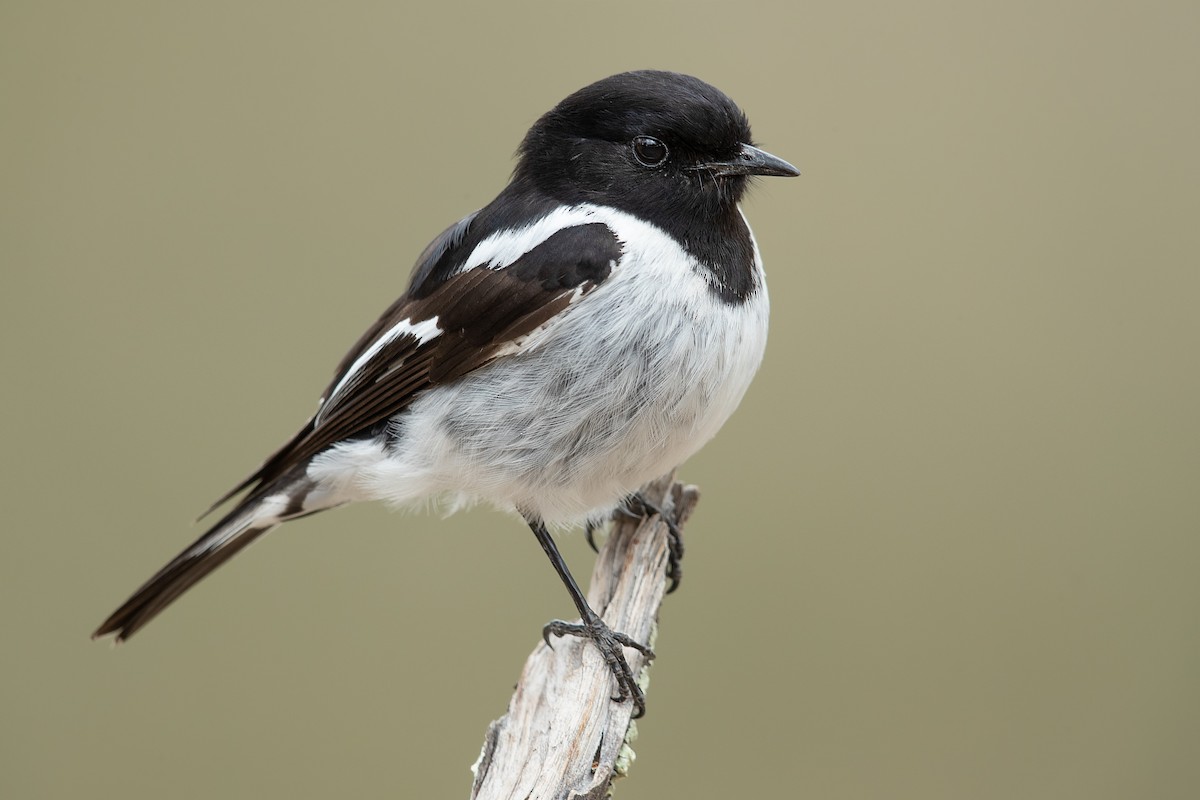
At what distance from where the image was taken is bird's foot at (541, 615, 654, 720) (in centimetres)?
278

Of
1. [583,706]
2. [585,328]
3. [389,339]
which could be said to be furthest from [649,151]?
[583,706]

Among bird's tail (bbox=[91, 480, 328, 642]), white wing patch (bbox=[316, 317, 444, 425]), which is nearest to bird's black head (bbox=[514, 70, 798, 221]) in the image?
white wing patch (bbox=[316, 317, 444, 425])

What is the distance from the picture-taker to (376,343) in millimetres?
3117

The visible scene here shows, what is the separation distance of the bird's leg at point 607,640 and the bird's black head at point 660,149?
102 cm

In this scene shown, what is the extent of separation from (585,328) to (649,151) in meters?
0.51

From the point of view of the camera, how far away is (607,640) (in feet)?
9.29

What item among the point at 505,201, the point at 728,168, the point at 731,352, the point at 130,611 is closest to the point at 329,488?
the point at 130,611

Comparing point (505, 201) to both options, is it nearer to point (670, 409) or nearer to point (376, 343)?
point (376, 343)

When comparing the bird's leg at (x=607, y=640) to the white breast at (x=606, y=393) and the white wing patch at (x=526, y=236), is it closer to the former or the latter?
the white breast at (x=606, y=393)

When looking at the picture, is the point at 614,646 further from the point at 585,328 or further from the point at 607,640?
the point at 585,328

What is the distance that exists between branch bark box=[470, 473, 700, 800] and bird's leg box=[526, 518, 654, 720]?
0.08 feet

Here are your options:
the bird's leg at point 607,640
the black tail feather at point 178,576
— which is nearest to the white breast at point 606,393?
the bird's leg at point 607,640

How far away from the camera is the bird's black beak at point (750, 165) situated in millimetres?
2834

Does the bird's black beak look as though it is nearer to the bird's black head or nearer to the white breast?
the bird's black head
